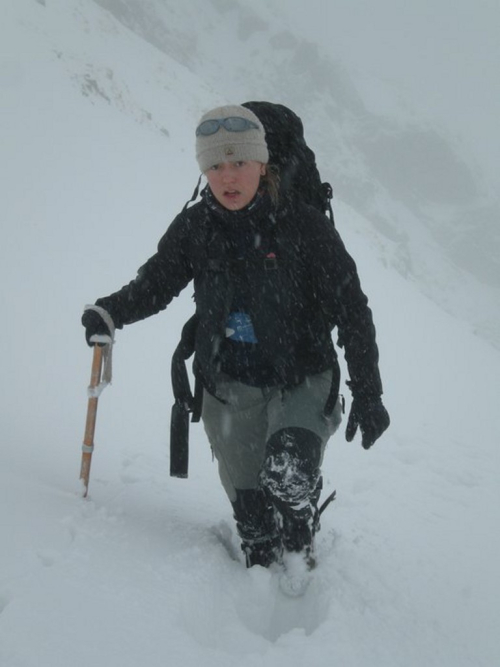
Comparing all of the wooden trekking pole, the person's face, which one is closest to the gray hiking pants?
the wooden trekking pole

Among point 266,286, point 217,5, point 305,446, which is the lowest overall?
point 305,446

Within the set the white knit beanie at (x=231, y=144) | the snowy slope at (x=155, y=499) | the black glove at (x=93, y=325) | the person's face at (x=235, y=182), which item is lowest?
the snowy slope at (x=155, y=499)

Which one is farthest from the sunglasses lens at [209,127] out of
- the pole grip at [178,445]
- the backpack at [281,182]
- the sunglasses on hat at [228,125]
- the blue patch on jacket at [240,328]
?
the pole grip at [178,445]

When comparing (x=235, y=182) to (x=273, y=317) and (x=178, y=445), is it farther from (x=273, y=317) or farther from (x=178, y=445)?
(x=178, y=445)

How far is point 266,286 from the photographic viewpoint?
2215 millimetres

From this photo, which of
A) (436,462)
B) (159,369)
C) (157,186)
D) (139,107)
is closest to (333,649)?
(436,462)

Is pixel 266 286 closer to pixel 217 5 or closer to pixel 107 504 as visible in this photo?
pixel 107 504

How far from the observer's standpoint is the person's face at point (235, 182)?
85.7 inches

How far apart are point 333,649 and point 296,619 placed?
264 millimetres

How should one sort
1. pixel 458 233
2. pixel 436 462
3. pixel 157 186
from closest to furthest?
1. pixel 436 462
2. pixel 157 186
3. pixel 458 233

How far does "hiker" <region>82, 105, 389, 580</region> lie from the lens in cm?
220

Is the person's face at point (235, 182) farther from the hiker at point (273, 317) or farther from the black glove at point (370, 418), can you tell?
the black glove at point (370, 418)

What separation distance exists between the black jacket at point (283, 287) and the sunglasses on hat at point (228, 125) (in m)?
0.29

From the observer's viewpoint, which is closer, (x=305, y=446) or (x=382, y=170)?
(x=305, y=446)
